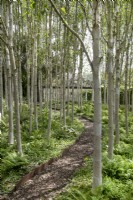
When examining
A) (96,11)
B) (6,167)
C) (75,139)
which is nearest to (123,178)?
(6,167)

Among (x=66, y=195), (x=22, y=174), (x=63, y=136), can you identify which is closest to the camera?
(x=66, y=195)

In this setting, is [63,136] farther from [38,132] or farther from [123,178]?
[123,178]

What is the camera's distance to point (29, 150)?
11.3 metres

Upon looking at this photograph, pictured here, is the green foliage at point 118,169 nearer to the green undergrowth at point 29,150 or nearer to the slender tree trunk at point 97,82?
the slender tree trunk at point 97,82

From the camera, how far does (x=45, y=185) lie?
27.8ft

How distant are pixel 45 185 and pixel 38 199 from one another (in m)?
1.04

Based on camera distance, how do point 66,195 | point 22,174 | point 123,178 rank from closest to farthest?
point 66,195 < point 123,178 < point 22,174

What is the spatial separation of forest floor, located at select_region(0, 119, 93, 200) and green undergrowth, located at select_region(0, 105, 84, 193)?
0.31 meters

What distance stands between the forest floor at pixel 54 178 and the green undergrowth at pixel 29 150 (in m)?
0.31

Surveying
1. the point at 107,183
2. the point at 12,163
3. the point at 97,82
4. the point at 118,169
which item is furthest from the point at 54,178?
the point at 97,82

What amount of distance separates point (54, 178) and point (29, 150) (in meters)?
2.46

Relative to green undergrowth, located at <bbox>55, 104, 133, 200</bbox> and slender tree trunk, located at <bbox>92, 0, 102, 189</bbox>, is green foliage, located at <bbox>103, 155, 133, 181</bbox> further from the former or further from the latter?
slender tree trunk, located at <bbox>92, 0, 102, 189</bbox>

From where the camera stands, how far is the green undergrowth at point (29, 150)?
919 centimetres

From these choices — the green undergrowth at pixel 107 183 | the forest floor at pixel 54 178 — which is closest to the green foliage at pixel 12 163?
the forest floor at pixel 54 178
